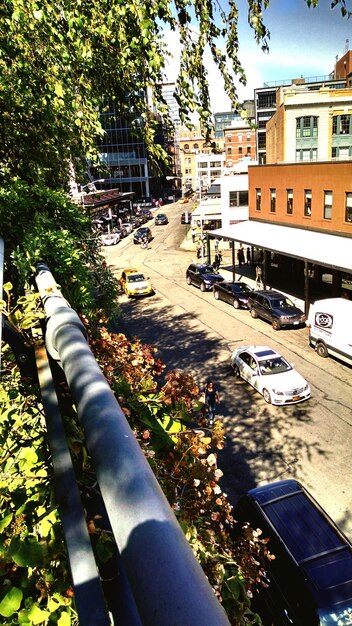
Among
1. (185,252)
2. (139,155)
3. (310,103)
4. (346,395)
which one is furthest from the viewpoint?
(139,155)

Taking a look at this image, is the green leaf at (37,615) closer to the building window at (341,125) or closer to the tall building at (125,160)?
the building window at (341,125)

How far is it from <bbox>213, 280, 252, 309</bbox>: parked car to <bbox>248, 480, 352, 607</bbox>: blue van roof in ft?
56.7

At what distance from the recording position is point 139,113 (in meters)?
4.92

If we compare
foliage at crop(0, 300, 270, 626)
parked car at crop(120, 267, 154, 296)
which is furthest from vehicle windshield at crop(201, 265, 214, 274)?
foliage at crop(0, 300, 270, 626)

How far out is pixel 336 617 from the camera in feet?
20.5

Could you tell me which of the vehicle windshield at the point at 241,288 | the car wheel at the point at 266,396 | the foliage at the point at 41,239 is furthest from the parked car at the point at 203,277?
the foliage at the point at 41,239

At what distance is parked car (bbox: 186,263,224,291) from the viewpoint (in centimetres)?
3009

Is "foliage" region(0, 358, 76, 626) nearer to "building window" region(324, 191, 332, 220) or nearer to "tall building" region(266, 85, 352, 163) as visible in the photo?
"building window" region(324, 191, 332, 220)

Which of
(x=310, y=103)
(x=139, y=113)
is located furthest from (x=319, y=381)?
(x=310, y=103)

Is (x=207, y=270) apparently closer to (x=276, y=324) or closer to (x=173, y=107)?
(x=276, y=324)

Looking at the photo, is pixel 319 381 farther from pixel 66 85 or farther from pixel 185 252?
pixel 185 252

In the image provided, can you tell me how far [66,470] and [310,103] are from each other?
4028 centimetres

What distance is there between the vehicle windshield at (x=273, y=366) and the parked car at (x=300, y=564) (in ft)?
21.8

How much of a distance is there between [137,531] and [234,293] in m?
25.5
